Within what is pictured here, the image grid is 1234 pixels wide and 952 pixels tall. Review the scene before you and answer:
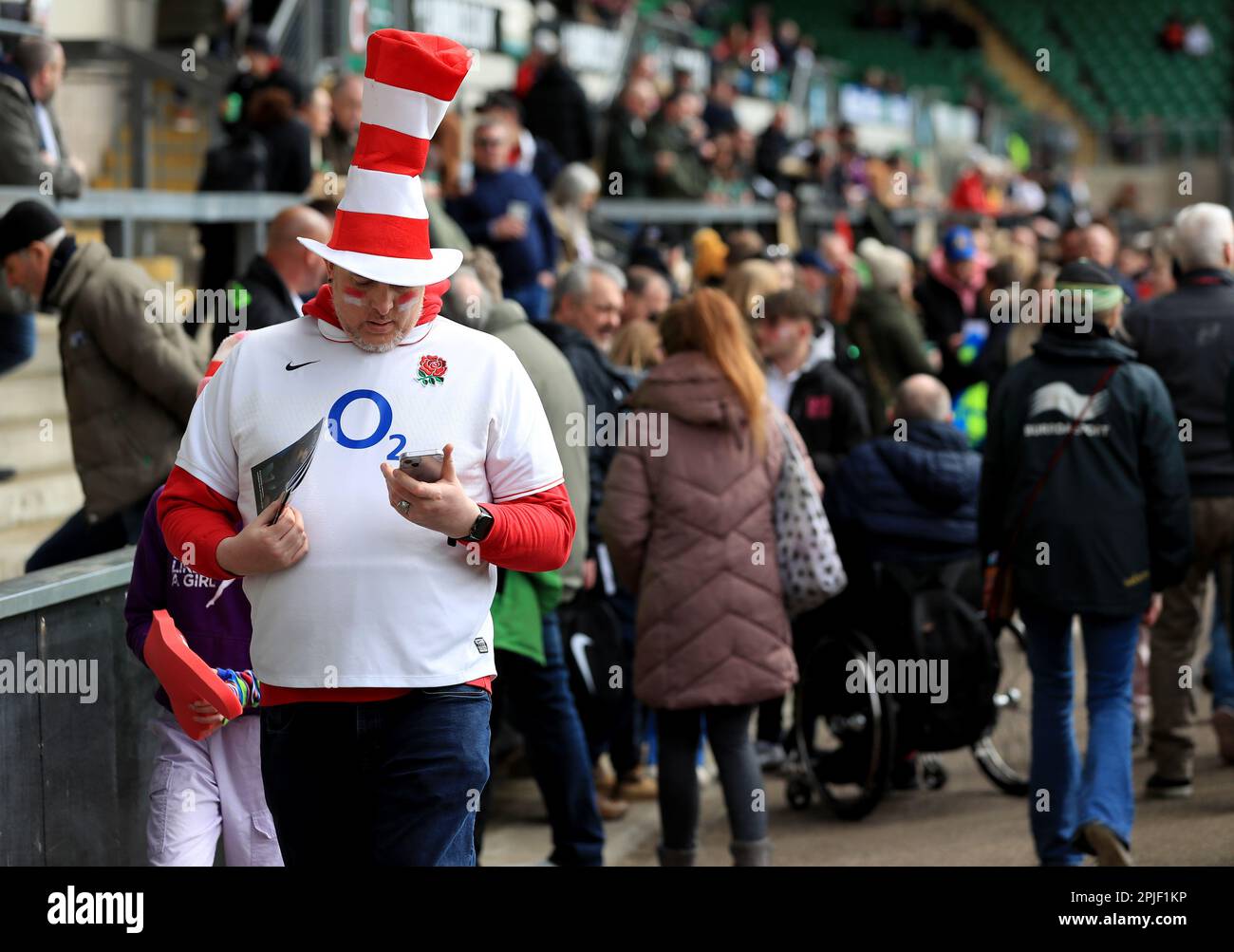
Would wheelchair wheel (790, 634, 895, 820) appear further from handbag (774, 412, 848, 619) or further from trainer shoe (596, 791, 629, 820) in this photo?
handbag (774, 412, 848, 619)

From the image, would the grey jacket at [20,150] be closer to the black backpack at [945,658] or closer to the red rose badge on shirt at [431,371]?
the black backpack at [945,658]

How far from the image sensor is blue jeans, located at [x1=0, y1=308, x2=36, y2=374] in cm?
781

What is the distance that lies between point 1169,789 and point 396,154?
4.64m

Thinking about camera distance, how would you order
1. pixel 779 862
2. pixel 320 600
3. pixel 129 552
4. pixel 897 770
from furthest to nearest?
pixel 897 770 → pixel 779 862 → pixel 129 552 → pixel 320 600

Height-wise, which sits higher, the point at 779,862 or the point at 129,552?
the point at 129,552

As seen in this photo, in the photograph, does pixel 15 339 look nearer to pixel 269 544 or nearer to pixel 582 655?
pixel 582 655

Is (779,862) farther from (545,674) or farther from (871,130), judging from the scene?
(871,130)

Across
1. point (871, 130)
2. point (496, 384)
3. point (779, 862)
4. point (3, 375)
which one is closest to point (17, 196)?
point (3, 375)

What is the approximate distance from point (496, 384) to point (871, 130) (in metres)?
24.1

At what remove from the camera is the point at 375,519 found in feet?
11.2

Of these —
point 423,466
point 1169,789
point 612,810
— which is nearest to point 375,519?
point 423,466

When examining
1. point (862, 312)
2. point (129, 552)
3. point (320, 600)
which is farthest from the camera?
point (862, 312)

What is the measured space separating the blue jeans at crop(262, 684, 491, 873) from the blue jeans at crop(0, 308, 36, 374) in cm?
477
